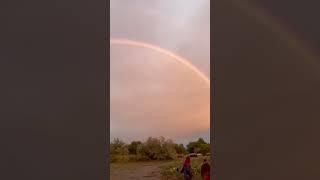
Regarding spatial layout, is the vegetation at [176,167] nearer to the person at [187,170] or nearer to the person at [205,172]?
the person at [187,170]

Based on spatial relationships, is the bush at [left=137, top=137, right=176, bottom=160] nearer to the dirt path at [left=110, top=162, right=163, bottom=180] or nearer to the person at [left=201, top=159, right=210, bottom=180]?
the dirt path at [left=110, top=162, right=163, bottom=180]

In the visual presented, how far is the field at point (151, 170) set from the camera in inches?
257

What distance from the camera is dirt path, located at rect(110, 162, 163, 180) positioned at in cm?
649

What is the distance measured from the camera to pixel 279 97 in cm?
283

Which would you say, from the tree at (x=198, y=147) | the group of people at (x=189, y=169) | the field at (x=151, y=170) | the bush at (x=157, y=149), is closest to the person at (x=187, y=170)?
the group of people at (x=189, y=169)

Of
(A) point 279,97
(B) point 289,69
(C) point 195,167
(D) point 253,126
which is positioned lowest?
(C) point 195,167

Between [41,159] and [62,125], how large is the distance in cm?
25

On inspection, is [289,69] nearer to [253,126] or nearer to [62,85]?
[253,126]

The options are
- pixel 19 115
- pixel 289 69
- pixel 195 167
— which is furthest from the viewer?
pixel 195 167

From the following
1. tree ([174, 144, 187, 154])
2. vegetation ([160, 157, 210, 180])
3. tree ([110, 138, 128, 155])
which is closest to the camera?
tree ([110, 138, 128, 155])

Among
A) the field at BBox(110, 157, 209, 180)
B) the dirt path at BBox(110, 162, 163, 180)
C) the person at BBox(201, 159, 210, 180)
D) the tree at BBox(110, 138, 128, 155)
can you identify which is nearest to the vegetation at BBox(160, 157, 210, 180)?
the field at BBox(110, 157, 209, 180)

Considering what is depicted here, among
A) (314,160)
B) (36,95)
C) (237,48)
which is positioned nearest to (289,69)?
(237,48)

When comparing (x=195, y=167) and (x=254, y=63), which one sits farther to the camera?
(x=195, y=167)

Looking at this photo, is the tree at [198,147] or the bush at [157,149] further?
the bush at [157,149]
